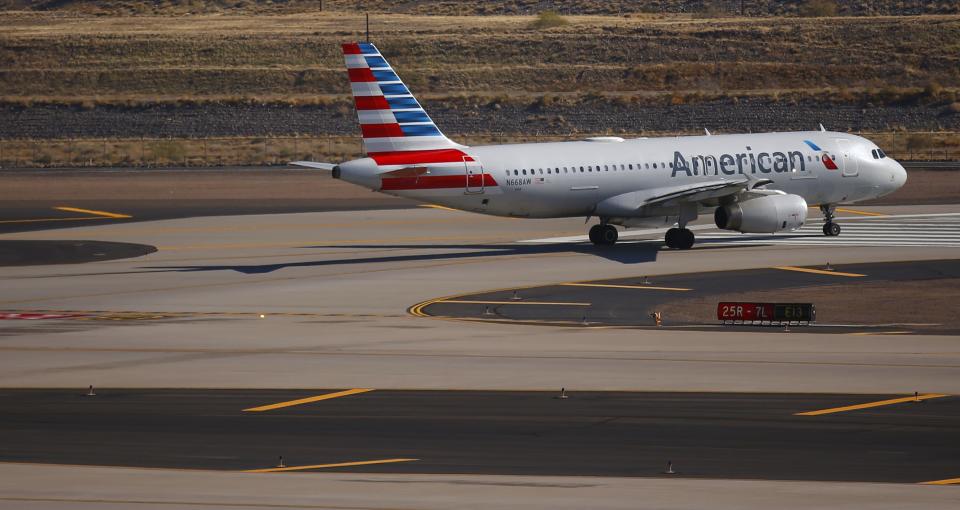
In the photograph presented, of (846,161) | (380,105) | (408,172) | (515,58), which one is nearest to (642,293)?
(408,172)

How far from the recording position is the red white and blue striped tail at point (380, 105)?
50.4 m

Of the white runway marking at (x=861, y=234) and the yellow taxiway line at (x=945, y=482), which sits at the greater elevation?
the yellow taxiway line at (x=945, y=482)

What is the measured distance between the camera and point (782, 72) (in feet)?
459

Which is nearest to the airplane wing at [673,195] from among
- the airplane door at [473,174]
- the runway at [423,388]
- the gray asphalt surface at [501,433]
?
the runway at [423,388]

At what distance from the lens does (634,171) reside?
→ 181ft

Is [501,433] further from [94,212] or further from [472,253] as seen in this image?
[94,212]

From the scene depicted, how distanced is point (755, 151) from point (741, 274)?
1052 cm

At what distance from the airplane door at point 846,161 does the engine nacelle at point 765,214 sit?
538 cm

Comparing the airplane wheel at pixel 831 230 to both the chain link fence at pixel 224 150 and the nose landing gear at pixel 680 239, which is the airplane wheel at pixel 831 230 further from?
the chain link fence at pixel 224 150

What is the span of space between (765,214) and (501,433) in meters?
30.4

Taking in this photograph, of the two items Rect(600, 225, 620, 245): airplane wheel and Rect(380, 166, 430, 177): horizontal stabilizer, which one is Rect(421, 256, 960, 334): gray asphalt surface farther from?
Rect(600, 225, 620, 245): airplane wheel

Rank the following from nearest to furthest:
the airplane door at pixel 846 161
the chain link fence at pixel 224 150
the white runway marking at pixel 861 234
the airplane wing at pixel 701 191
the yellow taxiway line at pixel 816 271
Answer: the yellow taxiway line at pixel 816 271 → the airplane wing at pixel 701 191 → the white runway marking at pixel 861 234 → the airplane door at pixel 846 161 → the chain link fence at pixel 224 150

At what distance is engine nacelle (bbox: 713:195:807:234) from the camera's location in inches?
2104

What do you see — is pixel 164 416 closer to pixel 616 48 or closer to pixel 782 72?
pixel 782 72
